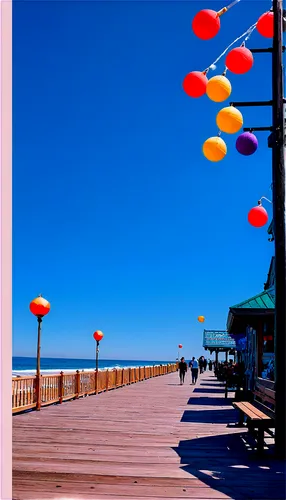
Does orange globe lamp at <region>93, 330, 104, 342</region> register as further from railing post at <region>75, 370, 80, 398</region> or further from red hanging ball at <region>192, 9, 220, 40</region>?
red hanging ball at <region>192, 9, 220, 40</region>

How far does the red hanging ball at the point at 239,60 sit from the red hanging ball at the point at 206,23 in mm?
415

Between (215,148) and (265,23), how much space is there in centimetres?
200

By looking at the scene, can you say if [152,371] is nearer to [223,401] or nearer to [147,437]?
[223,401]

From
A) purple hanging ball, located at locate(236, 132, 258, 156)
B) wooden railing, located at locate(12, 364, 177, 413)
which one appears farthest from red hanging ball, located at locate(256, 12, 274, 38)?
wooden railing, located at locate(12, 364, 177, 413)

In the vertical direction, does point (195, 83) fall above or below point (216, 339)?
above

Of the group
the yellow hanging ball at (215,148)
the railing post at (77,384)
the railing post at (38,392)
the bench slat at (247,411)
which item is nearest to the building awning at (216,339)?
the railing post at (77,384)

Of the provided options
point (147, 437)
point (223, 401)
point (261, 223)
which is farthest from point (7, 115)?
point (223, 401)

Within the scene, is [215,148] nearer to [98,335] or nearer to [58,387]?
[58,387]

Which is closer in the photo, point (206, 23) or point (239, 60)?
point (206, 23)

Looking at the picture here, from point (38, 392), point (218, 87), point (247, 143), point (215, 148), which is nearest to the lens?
point (218, 87)

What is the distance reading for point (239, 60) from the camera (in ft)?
21.4

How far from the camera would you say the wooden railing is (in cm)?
1246

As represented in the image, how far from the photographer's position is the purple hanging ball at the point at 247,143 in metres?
7.37

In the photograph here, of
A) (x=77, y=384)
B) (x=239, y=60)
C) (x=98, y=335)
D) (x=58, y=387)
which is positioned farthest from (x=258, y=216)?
(x=98, y=335)
